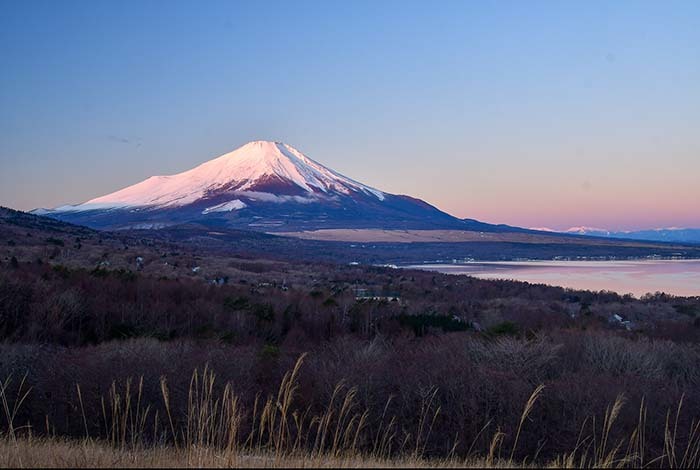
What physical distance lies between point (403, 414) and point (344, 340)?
287 inches

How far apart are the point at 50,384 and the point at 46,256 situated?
3005 cm

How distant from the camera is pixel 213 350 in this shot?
50.8 ft

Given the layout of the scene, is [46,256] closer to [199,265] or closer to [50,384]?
[199,265]

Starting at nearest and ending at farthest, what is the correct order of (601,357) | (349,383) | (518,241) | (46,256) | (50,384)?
(50,384) < (349,383) < (601,357) < (46,256) < (518,241)

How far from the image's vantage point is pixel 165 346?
618 inches

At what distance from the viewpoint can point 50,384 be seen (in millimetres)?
12398

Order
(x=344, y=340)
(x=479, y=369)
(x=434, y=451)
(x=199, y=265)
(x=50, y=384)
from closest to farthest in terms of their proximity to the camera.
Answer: (x=434, y=451) → (x=50, y=384) → (x=479, y=369) → (x=344, y=340) → (x=199, y=265)

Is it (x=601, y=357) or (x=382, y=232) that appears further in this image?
(x=382, y=232)

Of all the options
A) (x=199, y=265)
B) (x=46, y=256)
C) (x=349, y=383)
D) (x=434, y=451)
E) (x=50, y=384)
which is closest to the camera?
(x=434, y=451)

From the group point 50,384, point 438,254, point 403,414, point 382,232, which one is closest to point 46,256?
point 50,384

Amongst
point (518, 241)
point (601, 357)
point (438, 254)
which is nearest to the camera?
point (601, 357)

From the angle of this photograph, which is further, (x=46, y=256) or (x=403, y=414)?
(x=46, y=256)

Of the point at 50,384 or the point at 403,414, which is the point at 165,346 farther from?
the point at 403,414

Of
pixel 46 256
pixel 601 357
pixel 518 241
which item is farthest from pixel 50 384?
pixel 518 241
